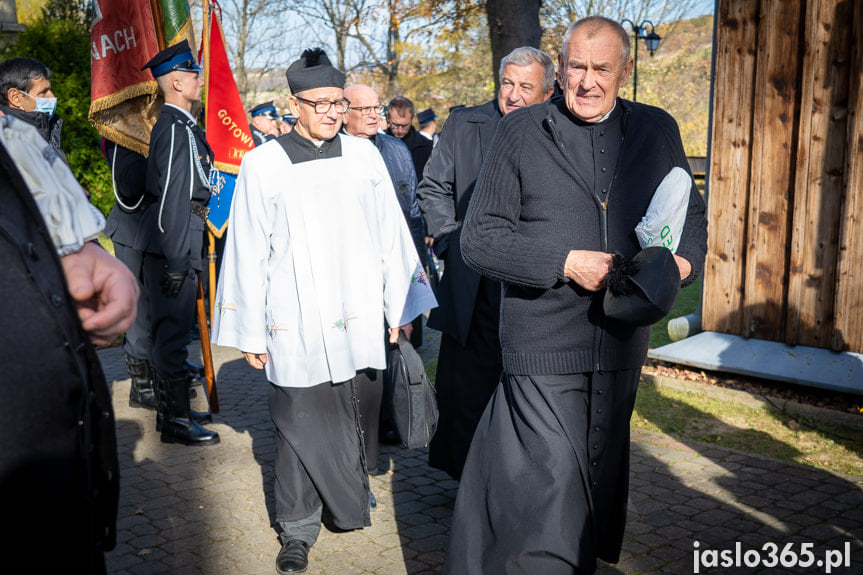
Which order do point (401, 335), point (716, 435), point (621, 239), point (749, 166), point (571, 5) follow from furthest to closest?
point (571, 5) < point (749, 166) < point (716, 435) < point (401, 335) < point (621, 239)

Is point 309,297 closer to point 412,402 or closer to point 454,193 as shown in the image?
point 412,402

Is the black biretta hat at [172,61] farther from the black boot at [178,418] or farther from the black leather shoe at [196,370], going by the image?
the black leather shoe at [196,370]

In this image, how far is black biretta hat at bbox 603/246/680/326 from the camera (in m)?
2.57

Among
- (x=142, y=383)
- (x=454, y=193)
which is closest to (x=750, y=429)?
(x=454, y=193)

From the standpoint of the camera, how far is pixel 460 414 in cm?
456

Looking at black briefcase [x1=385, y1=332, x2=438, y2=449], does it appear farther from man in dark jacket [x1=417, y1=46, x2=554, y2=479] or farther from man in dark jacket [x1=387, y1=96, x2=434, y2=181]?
man in dark jacket [x1=387, y1=96, x2=434, y2=181]

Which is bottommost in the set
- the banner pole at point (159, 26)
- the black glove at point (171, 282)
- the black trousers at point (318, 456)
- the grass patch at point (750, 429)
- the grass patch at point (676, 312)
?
the grass patch at point (676, 312)

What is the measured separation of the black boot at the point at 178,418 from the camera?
5.63m

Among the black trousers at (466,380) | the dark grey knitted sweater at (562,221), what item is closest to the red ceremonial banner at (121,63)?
the black trousers at (466,380)

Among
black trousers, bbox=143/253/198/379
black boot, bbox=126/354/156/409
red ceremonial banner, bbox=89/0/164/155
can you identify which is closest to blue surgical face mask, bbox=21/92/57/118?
red ceremonial banner, bbox=89/0/164/155

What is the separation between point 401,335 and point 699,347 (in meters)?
3.08

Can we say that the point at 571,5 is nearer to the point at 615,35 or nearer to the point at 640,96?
the point at 640,96

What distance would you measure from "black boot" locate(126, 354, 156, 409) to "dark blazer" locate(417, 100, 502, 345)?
2909 mm

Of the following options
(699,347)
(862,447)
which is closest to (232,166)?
(699,347)
